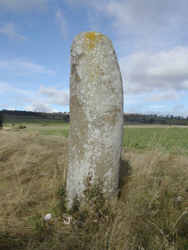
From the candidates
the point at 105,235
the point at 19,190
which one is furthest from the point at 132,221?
the point at 19,190

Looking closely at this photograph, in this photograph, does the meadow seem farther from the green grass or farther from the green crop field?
the green crop field

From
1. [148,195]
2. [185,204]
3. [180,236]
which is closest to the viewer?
[180,236]

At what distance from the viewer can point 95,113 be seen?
275cm

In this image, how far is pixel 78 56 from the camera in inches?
113

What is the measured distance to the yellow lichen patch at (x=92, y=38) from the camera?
2.82 m

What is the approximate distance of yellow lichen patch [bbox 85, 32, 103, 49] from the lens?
2818 millimetres

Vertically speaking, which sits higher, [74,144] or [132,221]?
[74,144]

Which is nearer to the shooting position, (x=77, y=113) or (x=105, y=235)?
(x=105, y=235)

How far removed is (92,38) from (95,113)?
3.49 ft

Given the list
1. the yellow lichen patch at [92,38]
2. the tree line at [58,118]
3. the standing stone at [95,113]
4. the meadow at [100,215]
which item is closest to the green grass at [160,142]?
the meadow at [100,215]

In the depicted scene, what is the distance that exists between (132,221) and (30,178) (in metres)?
2.39

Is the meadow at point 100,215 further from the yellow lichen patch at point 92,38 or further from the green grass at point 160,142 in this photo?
the yellow lichen patch at point 92,38

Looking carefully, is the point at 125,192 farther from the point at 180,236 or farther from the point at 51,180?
the point at 51,180

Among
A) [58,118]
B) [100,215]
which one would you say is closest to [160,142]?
[100,215]
